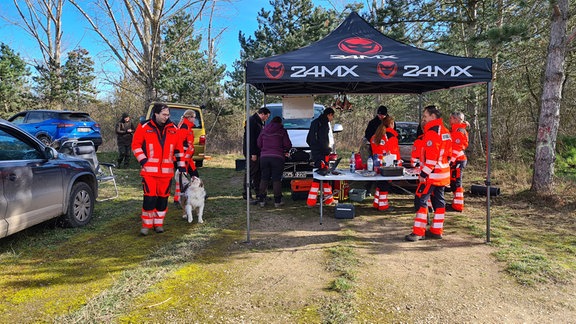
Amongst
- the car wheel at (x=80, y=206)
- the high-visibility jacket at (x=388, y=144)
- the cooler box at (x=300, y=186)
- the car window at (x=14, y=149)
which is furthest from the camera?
the cooler box at (x=300, y=186)

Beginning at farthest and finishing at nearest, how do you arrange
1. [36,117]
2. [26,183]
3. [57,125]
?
1. [36,117]
2. [57,125]
3. [26,183]

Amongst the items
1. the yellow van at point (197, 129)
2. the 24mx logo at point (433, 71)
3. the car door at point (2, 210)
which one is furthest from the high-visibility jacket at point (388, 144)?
the yellow van at point (197, 129)

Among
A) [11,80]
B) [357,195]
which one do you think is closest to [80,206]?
[357,195]

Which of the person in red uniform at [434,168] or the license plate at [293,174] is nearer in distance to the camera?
the person in red uniform at [434,168]

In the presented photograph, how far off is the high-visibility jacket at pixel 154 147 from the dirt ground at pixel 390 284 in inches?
56.9

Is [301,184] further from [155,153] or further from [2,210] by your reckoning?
[2,210]

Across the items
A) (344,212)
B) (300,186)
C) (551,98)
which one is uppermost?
(551,98)

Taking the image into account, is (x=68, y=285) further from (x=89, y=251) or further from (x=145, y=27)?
(x=145, y=27)

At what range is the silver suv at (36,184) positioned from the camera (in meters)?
4.07

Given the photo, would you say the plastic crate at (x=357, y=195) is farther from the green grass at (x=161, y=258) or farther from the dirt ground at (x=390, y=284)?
the dirt ground at (x=390, y=284)

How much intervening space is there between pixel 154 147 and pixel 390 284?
337 centimetres

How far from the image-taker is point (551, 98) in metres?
7.06

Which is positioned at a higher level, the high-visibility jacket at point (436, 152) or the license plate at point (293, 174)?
the high-visibility jacket at point (436, 152)

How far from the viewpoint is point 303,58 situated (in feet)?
16.6
